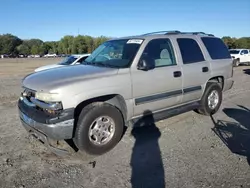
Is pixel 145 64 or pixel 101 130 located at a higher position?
pixel 145 64

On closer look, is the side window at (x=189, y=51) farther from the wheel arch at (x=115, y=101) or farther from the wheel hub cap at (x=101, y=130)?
the wheel hub cap at (x=101, y=130)

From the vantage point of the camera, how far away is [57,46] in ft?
333

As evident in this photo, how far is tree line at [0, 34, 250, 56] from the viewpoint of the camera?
246 ft

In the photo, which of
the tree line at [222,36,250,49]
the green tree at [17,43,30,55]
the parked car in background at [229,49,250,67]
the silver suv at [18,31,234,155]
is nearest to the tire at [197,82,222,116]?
the silver suv at [18,31,234,155]

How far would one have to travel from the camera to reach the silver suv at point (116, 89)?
358 centimetres

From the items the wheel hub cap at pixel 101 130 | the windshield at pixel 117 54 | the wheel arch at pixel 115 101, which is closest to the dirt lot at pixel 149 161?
the wheel hub cap at pixel 101 130

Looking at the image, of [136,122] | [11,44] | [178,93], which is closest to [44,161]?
[136,122]

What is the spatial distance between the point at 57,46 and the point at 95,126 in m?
104

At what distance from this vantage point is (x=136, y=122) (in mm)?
4383

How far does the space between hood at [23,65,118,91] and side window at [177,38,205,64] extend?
5.79ft

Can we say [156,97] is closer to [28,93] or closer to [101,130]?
[101,130]

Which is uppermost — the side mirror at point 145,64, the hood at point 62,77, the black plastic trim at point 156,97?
the side mirror at point 145,64

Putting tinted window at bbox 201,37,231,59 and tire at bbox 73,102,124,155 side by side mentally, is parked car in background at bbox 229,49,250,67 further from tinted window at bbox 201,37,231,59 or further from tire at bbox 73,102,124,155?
tire at bbox 73,102,124,155

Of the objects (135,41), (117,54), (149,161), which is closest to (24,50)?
(117,54)
